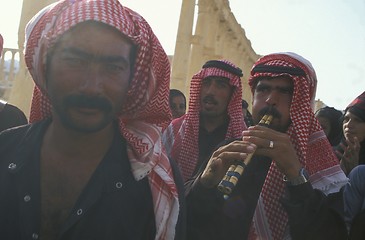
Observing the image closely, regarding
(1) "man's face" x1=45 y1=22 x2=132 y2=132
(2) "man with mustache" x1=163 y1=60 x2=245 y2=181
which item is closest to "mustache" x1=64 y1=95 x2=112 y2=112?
(1) "man's face" x1=45 y1=22 x2=132 y2=132

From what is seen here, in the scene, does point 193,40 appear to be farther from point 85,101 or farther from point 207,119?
point 85,101

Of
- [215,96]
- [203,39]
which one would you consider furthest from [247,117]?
[203,39]

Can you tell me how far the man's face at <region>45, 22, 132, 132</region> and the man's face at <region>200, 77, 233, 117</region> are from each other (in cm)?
264

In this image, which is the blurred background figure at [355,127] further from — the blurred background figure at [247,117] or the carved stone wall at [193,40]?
the carved stone wall at [193,40]

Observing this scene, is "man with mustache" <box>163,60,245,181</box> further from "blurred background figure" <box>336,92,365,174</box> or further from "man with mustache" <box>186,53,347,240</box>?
"man with mustache" <box>186,53,347,240</box>

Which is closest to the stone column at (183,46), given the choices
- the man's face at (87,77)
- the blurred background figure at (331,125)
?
the blurred background figure at (331,125)

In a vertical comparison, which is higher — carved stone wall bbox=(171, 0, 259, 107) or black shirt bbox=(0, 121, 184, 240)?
carved stone wall bbox=(171, 0, 259, 107)

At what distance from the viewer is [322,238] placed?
2320mm

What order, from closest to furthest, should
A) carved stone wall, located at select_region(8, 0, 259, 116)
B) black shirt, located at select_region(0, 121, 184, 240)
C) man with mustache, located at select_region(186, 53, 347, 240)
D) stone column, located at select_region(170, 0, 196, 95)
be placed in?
black shirt, located at select_region(0, 121, 184, 240) → man with mustache, located at select_region(186, 53, 347, 240) → carved stone wall, located at select_region(8, 0, 259, 116) → stone column, located at select_region(170, 0, 196, 95)

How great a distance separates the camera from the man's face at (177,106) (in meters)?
7.02

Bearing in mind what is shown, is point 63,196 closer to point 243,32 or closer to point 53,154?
point 53,154

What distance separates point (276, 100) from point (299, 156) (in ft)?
1.39

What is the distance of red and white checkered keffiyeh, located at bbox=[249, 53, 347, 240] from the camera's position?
100 inches

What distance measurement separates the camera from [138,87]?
215 centimetres
